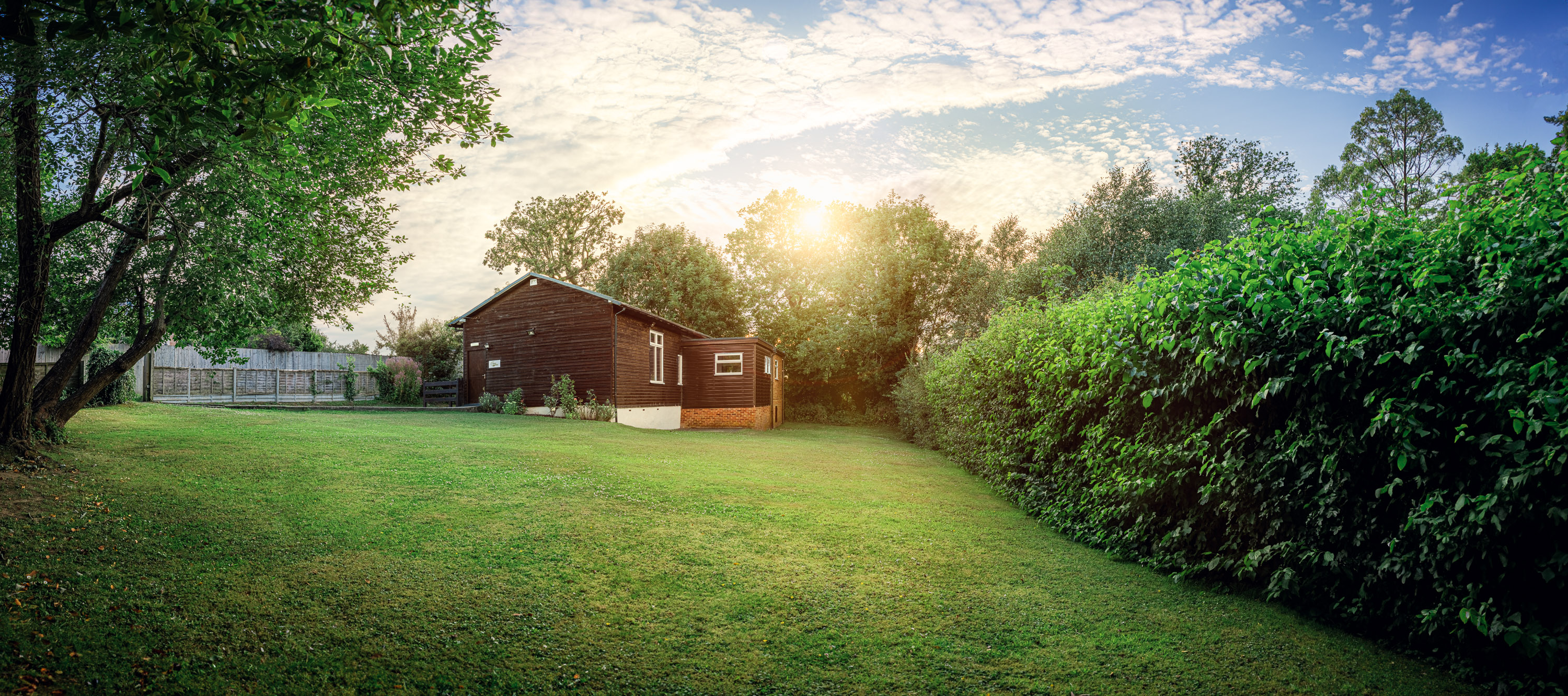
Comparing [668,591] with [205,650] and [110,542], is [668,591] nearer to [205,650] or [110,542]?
[205,650]

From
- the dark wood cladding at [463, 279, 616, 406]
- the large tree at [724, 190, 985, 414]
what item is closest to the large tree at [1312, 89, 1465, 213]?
the large tree at [724, 190, 985, 414]

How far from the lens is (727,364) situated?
2653 centimetres

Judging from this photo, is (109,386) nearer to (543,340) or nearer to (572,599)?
(543,340)

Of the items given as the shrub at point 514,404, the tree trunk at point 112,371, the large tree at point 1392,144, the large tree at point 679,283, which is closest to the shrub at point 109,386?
the tree trunk at point 112,371

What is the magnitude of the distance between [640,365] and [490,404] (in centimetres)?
483

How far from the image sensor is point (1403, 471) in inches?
147

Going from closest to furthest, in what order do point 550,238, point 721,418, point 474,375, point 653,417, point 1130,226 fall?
point 653,417, point 474,375, point 721,418, point 1130,226, point 550,238

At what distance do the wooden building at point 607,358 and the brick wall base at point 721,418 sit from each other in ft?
0.09

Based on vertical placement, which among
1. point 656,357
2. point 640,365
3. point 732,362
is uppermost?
point 656,357

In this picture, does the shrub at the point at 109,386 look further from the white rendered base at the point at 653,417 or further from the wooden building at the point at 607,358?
the white rendered base at the point at 653,417

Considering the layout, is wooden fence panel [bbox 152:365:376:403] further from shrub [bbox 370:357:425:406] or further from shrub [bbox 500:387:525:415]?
shrub [bbox 500:387:525:415]

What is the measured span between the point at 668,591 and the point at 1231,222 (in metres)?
27.3

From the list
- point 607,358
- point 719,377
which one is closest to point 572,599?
point 607,358

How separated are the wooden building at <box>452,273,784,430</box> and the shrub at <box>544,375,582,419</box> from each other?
31 centimetres
